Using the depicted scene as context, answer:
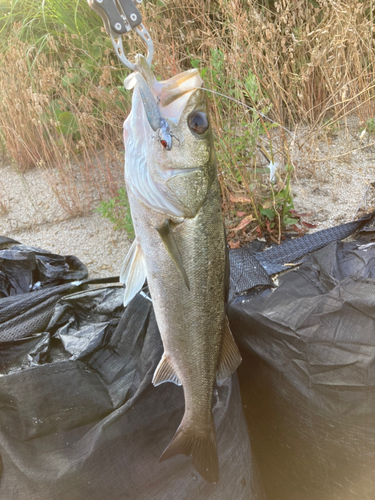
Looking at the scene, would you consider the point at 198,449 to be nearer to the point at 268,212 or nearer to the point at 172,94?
the point at 172,94

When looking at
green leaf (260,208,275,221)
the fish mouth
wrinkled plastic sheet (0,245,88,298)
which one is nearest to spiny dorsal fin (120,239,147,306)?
the fish mouth

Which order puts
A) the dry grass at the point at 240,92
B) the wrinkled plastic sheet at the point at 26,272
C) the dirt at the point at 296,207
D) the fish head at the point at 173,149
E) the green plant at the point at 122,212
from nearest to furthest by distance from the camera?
the fish head at the point at 173,149
the wrinkled plastic sheet at the point at 26,272
the dry grass at the point at 240,92
the green plant at the point at 122,212
the dirt at the point at 296,207

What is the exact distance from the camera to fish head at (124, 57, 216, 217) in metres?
1.03

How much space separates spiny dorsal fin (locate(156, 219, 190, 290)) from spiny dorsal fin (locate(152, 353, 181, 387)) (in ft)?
0.95

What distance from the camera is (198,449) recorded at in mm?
1220

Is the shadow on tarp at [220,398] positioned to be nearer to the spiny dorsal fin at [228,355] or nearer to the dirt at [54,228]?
the spiny dorsal fin at [228,355]

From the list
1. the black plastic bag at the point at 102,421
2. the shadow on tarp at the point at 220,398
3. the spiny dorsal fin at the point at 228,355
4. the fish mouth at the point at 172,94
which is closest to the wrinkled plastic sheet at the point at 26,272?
the shadow on tarp at the point at 220,398

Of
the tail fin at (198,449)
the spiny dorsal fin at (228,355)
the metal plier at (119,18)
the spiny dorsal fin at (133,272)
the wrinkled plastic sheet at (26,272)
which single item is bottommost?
the tail fin at (198,449)

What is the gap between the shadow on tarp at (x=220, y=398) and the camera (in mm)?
1207

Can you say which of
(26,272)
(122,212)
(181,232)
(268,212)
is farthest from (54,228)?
(181,232)

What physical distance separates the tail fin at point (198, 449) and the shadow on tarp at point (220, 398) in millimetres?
120

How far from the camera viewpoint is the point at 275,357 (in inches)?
54.7

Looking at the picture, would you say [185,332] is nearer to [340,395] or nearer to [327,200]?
[340,395]

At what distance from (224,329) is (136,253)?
36 centimetres
